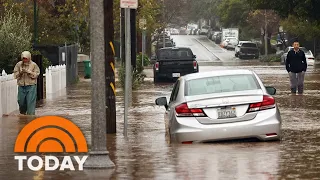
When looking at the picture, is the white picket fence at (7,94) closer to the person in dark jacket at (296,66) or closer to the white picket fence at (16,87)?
the white picket fence at (16,87)

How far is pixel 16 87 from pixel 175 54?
726 inches

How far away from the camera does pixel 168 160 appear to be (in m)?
15.0

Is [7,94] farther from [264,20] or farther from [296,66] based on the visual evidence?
[264,20]

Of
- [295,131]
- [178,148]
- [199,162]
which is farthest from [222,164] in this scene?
[295,131]

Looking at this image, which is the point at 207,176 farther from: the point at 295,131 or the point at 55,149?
the point at 295,131

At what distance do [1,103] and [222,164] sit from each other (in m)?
11.4

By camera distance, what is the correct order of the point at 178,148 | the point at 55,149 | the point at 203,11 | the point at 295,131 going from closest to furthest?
the point at 55,149, the point at 178,148, the point at 295,131, the point at 203,11

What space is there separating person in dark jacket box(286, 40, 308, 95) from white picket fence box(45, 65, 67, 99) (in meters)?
8.12

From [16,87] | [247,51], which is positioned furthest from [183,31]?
[16,87]

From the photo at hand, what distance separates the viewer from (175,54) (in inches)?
1762

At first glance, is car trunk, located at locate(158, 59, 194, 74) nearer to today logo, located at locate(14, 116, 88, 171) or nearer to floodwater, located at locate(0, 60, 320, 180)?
floodwater, located at locate(0, 60, 320, 180)

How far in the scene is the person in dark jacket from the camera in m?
32.3

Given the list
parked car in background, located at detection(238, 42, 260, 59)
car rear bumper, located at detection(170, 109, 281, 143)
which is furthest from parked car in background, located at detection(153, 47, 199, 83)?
parked car in background, located at detection(238, 42, 260, 59)

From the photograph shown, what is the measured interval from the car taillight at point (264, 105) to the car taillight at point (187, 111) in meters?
0.82
